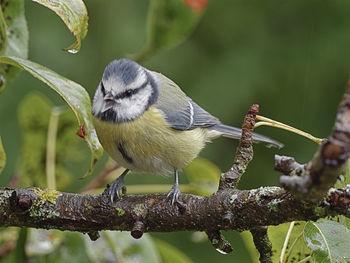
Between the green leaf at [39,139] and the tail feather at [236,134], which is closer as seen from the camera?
the green leaf at [39,139]

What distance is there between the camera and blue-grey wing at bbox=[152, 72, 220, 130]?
7.06ft

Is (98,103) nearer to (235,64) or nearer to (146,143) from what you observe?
(146,143)

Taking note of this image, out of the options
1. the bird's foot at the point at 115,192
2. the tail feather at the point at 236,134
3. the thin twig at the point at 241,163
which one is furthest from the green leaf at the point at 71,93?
the tail feather at the point at 236,134

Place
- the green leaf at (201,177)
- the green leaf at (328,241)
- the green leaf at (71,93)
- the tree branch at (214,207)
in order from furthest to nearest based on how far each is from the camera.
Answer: the green leaf at (201,177)
the green leaf at (71,93)
the green leaf at (328,241)
the tree branch at (214,207)

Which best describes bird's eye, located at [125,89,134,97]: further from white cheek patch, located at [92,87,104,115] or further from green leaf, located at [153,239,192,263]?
green leaf, located at [153,239,192,263]

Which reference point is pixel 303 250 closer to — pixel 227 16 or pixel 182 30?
pixel 182 30

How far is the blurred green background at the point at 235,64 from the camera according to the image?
295 centimetres

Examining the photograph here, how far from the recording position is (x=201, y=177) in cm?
210

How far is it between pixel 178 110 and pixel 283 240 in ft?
3.09

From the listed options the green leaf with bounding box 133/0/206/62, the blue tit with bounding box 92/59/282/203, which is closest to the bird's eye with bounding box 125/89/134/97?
the blue tit with bounding box 92/59/282/203

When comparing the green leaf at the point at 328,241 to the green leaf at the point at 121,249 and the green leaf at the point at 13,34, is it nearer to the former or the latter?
A: the green leaf at the point at 121,249

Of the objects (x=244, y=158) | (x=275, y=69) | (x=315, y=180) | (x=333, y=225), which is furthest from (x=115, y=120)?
(x=275, y=69)

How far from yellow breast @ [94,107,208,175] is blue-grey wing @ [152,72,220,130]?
0.05 m

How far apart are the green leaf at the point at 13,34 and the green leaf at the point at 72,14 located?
0.34 m
